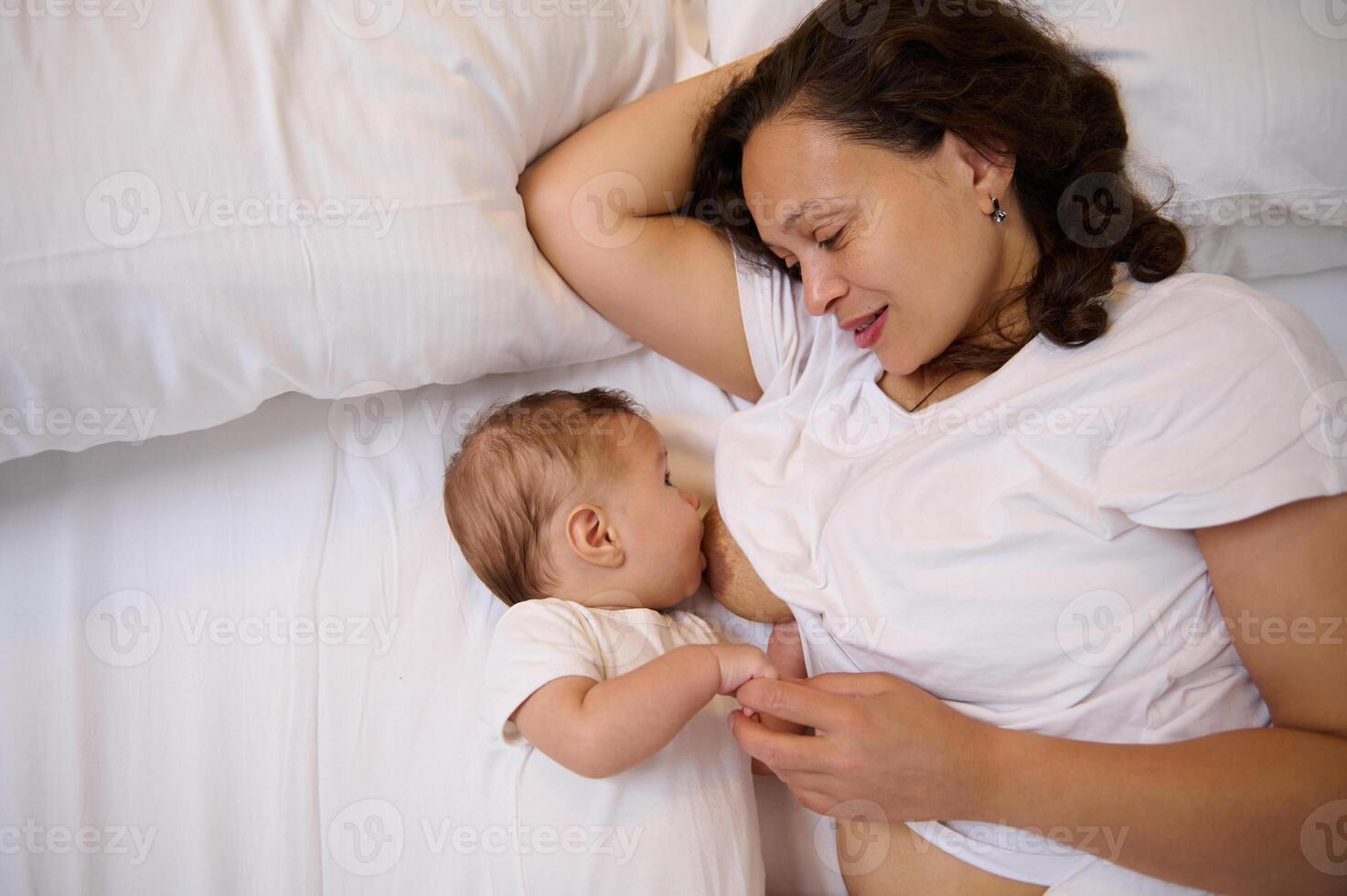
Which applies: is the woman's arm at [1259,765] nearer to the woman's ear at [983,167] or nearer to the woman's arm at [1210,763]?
the woman's arm at [1210,763]

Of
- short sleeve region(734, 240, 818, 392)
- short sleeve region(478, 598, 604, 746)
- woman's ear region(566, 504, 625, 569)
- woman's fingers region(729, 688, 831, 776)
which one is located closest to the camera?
woman's fingers region(729, 688, 831, 776)

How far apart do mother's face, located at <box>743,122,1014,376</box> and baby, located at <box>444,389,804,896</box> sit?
384 mm

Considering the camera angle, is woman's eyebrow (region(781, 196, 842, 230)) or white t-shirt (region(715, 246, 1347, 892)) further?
woman's eyebrow (region(781, 196, 842, 230))

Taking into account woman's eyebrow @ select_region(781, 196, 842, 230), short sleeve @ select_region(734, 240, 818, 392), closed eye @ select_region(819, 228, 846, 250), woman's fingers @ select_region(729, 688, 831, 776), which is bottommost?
woman's fingers @ select_region(729, 688, 831, 776)

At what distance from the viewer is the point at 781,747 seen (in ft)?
3.61

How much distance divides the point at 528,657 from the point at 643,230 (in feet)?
2.29

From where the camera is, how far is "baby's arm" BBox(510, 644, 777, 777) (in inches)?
43.4

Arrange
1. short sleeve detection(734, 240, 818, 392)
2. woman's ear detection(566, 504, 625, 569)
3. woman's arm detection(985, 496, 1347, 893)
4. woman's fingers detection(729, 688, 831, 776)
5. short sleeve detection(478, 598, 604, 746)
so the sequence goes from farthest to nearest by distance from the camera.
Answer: short sleeve detection(734, 240, 818, 392) → woman's ear detection(566, 504, 625, 569) → short sleeve detection(478, 598, 604, 746) → woman's fingers detection(729, 688, 831, 776) → woman's arm detection(985, 496, 1347, 893)

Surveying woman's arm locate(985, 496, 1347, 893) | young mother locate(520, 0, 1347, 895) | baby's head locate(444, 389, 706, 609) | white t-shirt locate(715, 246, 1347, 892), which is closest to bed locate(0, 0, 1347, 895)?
baby's head locate(444, 389, 706, 609)

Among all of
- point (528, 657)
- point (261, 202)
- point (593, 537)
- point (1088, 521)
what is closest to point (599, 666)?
point (528, 657)

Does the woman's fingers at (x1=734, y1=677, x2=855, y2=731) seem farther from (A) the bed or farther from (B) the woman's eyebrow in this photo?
(B) the woman's eyebrow

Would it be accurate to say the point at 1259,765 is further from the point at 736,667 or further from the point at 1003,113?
the point at 1003,113

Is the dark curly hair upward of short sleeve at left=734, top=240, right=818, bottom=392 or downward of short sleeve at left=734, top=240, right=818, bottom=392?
upward

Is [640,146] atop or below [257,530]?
atop
